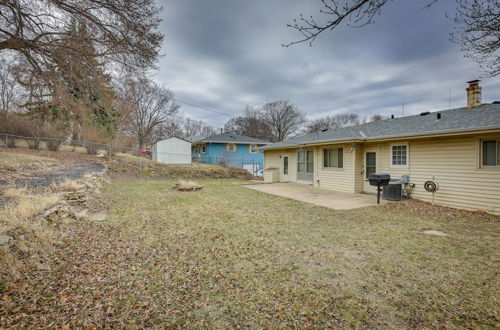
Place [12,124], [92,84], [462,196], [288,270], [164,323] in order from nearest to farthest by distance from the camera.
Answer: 1. [164,323]
2. [288,270]
3. [92,84]
4. [462,196]
5. [12,124]

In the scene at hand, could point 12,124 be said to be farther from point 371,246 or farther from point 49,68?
point 371,246

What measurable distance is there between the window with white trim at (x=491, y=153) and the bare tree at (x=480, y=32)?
483 cm

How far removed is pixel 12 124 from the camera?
51.9 ft

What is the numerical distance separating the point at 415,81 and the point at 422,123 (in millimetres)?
5134

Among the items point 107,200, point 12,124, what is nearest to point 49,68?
point 107,200

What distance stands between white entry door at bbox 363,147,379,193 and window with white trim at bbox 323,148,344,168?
1.09 meters

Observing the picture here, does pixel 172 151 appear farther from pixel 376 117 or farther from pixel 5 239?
pixel 376 117

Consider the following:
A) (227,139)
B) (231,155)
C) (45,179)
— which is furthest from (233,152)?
(45,179)

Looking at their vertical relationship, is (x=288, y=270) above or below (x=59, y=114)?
below

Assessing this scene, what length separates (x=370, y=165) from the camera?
10.4 m

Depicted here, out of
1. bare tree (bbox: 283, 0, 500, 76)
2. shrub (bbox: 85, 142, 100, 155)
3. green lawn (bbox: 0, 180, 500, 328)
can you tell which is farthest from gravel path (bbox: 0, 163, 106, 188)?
shrub (bbox: 85, 142, 100, 155)

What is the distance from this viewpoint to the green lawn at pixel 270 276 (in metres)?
2.27

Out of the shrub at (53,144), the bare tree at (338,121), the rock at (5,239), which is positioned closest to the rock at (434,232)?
the rock at (5,239)

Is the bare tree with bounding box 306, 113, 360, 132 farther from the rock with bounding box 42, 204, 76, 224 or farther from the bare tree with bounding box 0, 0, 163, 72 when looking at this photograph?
the rock with bounding box 42, 204, 76, 224
